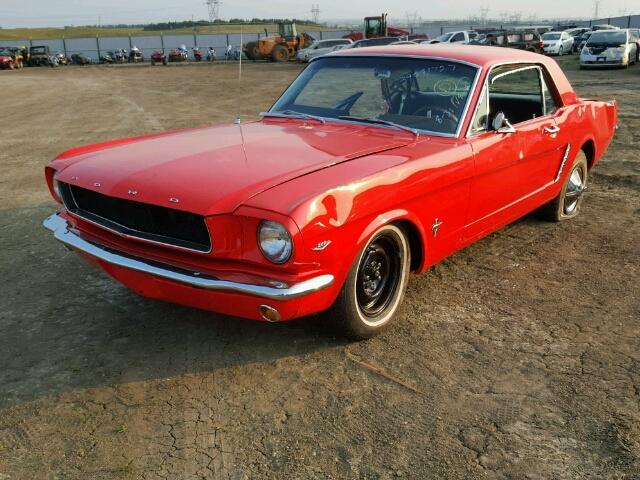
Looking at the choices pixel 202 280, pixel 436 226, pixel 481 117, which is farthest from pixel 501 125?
pixel 202 280

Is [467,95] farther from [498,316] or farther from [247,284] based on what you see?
[247,284]

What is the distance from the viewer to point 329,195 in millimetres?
2680

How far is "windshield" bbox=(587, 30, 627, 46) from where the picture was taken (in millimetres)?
21312

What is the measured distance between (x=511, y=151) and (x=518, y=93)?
1.29 metres

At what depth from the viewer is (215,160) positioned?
3113mm

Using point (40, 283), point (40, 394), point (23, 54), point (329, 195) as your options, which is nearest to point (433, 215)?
point (329, 195)

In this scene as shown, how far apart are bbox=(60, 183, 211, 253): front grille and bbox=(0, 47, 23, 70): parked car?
125 ft

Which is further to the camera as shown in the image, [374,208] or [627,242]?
[627,242]

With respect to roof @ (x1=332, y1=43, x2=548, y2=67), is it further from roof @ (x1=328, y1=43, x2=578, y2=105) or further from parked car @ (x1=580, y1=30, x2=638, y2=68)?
parked car @ (x1=580, y1=30, x2=638, y2=68)

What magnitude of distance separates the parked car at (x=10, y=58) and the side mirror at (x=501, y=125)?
3864 centimetres

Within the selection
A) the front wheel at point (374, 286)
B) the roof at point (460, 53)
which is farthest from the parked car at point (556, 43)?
the front wheel at point (374, 286)

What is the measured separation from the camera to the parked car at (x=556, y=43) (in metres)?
30.9

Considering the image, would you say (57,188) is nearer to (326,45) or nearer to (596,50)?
(596,50)

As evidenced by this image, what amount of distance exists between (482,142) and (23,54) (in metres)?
43.2
